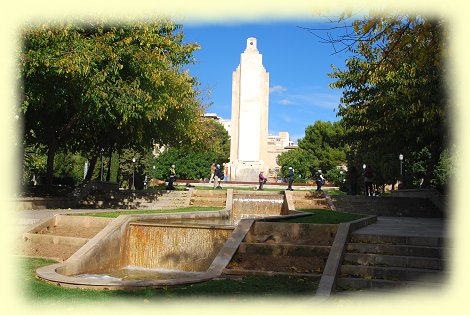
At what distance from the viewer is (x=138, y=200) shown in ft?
78.7

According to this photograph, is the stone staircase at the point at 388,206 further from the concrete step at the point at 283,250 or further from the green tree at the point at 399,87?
the concrete step at the point at 283,250

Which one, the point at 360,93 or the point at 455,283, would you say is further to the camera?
the point at 360,93

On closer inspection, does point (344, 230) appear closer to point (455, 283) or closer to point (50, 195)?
point (455, 283)

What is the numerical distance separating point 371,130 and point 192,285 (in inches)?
696

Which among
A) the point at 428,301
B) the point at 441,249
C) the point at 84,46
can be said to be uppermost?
the point at 84,46

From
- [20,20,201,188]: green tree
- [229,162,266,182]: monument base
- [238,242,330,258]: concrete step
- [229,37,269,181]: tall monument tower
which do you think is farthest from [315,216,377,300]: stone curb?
[229,37,269,181]: tall monument tower

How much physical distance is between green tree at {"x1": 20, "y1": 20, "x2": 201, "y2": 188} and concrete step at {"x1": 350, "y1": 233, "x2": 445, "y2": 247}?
350 inches

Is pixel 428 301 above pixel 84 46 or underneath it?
underneath

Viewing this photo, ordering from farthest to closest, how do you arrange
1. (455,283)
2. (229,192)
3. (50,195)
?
(229,192) < (50,195) < (455,283)

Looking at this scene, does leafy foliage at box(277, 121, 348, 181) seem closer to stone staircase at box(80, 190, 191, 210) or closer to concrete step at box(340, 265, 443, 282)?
stone staircase at box(80, 190, 191, 210)

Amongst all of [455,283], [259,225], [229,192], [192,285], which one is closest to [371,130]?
[229,192]

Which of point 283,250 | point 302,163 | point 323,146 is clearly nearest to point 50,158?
point 283,250

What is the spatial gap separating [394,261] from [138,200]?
16.5 metres
